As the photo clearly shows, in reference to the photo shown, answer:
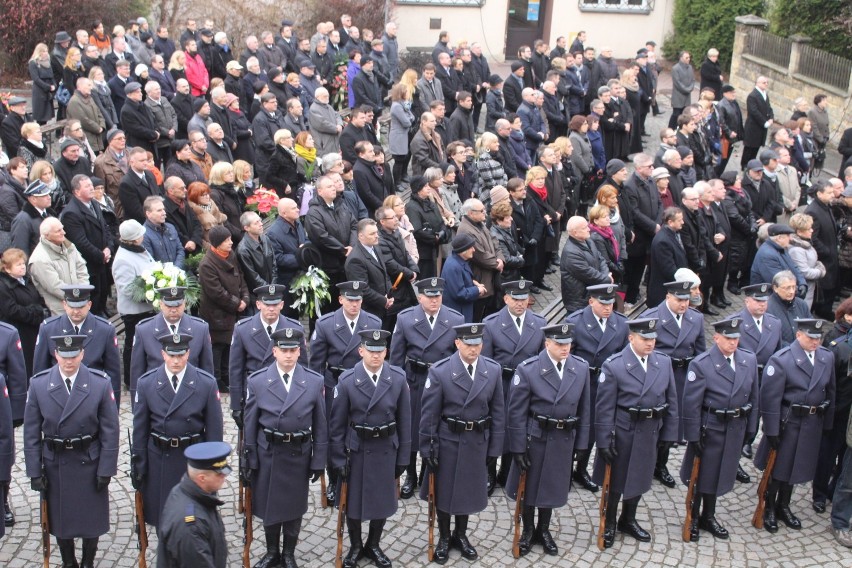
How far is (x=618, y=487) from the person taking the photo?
7.91 m

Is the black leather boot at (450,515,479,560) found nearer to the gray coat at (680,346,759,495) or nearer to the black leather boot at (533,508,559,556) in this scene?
the black leather boot at (533,508,559,556)

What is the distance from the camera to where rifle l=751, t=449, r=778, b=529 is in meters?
8.27

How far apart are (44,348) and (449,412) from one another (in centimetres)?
321

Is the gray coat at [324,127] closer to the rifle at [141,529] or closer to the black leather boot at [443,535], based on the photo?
the black leather boot at [443,535]

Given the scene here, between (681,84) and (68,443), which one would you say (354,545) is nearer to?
(68,443)

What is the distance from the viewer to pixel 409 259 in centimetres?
1059

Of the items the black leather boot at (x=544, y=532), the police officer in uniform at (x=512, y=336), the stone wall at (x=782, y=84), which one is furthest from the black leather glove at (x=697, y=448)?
the stone wall at (x=782, y=84)

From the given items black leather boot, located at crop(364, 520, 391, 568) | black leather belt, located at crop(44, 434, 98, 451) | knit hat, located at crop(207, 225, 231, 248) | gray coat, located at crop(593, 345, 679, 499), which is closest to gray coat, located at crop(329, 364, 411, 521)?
black leather boot, located at crop(364, 520, 391, 568)

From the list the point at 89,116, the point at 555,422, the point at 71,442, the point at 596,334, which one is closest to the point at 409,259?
the point at 596,334

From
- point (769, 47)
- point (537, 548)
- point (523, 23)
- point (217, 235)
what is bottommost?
point (537, 548)

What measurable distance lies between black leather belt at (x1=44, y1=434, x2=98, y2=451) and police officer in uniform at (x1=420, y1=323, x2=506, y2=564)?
2.32m

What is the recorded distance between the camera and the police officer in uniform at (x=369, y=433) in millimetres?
7430

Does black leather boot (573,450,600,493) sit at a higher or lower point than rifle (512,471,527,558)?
lower

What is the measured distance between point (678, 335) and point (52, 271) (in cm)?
550
